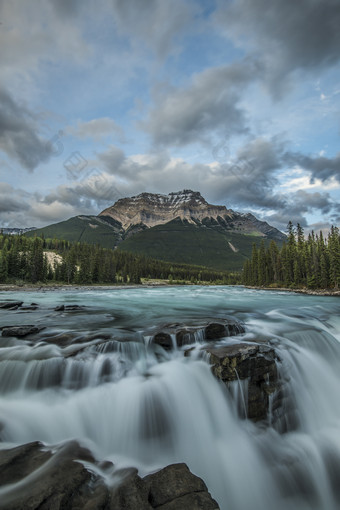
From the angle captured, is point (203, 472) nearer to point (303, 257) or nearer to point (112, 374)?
point (112, 374)

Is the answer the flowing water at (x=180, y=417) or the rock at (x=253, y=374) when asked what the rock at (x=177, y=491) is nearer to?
the flowing water at (x=180, y=417)

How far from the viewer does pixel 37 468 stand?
5000 mm

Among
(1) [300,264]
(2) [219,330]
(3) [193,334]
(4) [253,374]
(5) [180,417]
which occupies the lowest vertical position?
(5) [180,417]

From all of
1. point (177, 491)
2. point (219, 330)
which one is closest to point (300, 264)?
point (219, 330)

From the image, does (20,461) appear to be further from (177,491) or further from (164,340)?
(164,340)

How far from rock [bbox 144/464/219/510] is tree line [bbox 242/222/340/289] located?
7487 centimetres

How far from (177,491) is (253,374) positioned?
4.96 m

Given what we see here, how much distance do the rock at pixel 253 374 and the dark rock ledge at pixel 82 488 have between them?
12.6ft

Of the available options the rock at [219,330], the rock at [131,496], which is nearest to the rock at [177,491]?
the rock at [131,496]


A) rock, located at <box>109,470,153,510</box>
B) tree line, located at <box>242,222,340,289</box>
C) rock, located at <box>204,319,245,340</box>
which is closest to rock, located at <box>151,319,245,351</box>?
rock, located at <box>204,319,245,340</box>

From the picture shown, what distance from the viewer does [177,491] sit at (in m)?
4.47

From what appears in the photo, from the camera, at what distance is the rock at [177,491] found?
4.18 metres

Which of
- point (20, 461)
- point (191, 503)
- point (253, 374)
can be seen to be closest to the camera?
point (191, 503)

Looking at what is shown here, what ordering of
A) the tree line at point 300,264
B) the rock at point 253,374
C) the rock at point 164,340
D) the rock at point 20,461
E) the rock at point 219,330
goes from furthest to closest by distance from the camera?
1. the tree line at point 300,264
2. the rock at point 219,330
3. the rock at point 164,340
4. the rock at point 253,374
5. the rock at point 20,461
